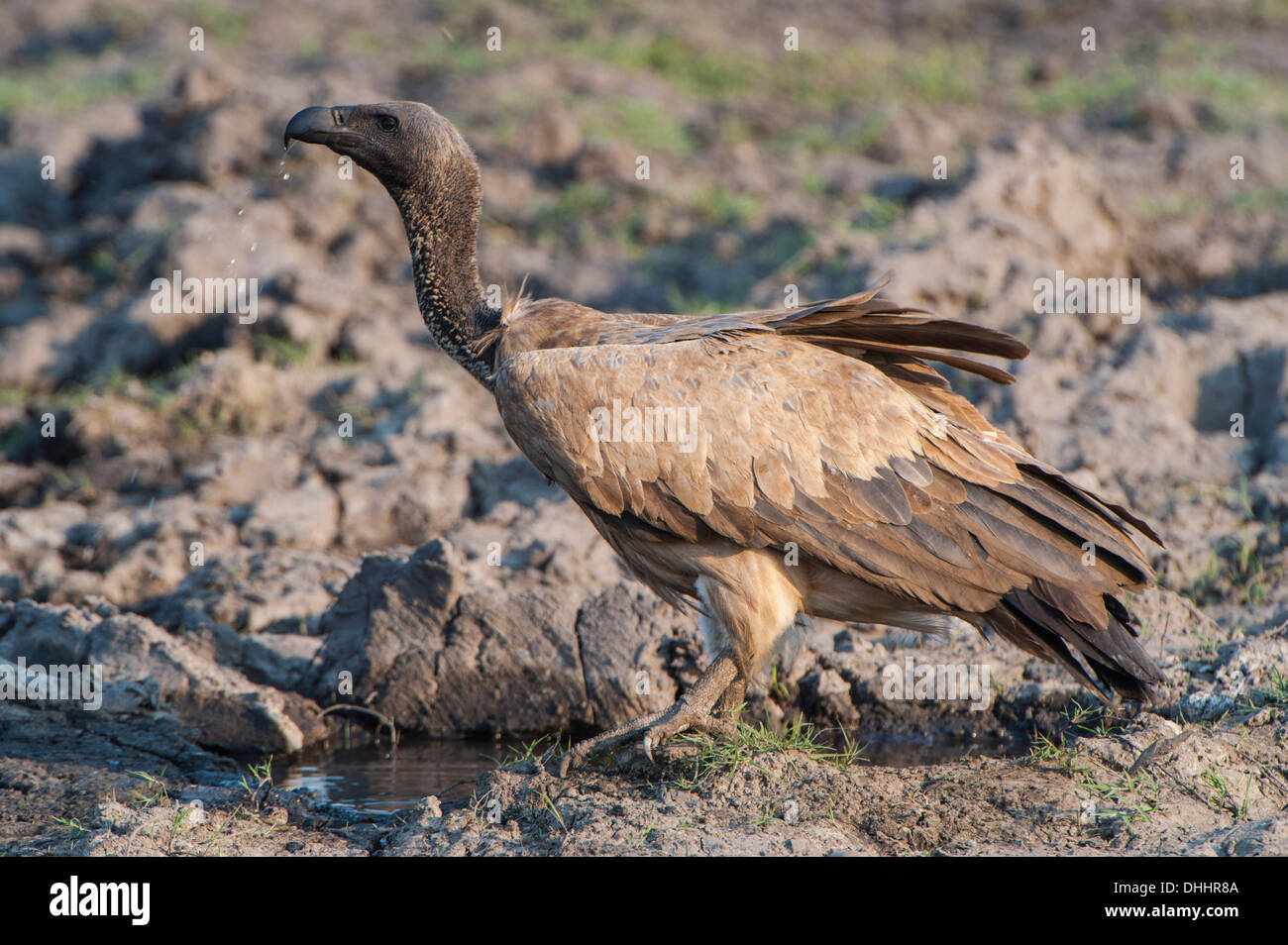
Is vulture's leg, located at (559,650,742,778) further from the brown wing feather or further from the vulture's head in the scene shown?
the vulture's head

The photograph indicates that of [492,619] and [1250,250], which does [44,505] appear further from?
[1250,250]

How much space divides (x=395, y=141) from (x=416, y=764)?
2352mm

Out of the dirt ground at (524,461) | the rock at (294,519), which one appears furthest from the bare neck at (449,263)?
the rock at (294,519)

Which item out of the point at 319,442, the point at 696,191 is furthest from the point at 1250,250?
the point at 319,442

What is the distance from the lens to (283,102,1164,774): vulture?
172 inches

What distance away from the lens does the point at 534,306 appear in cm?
502

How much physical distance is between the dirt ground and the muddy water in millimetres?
76

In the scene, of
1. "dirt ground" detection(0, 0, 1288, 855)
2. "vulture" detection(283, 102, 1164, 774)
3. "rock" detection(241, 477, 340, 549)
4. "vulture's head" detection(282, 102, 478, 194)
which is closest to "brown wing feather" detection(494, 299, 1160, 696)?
"vulture" detection(283, 102, 1164, 774)

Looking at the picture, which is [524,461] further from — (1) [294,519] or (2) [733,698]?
(2) [733,698]

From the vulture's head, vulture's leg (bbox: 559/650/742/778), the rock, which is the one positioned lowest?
vulture's leg (bbox: 559/650/742/778)

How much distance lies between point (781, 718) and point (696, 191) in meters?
6.29

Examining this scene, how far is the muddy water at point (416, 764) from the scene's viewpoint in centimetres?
491

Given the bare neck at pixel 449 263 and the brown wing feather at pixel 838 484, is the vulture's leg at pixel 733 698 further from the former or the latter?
the bare neck at pixel 449 263

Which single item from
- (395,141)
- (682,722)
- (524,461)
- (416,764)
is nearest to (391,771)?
(416,764)
